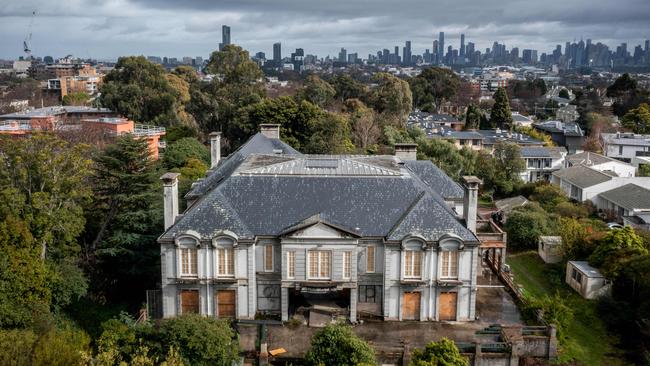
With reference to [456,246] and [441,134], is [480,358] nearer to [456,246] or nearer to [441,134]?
[456,246]

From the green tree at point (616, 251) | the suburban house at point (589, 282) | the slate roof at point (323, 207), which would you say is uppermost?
the slate roof at point (323, 207)

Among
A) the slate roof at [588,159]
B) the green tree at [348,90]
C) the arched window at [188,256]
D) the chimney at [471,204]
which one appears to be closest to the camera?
the arched window at [188,256]

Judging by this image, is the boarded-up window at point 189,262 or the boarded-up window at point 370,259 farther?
the boarded-up window at point 370,259

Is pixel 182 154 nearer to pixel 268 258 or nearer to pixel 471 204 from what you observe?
pixel 268 258

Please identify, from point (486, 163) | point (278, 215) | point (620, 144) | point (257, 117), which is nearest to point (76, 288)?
point (278, 215)

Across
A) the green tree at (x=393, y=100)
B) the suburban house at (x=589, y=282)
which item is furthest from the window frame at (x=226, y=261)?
the green tree at (x=393, y=100)

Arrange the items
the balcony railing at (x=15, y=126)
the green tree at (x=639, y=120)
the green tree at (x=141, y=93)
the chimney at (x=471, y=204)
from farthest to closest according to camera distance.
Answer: the green tree at (x=639, y=120) → the green tree at (x=141, y=93) → the balcony railing at (x=15, y=126) → the chimney at (x=471, y=204)

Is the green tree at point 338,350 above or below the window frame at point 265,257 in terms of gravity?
below

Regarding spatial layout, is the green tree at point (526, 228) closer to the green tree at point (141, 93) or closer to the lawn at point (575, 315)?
the lawn at point (575, 315)
